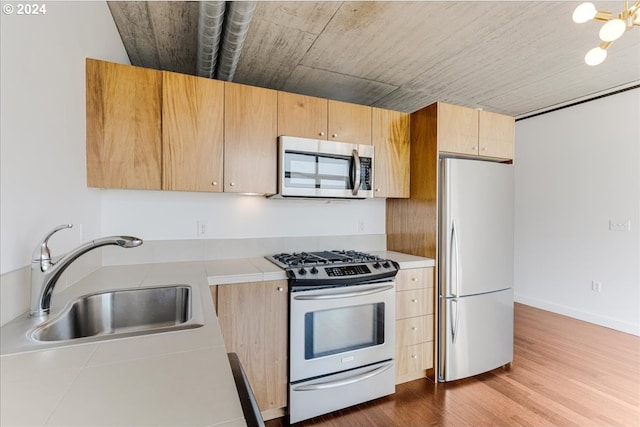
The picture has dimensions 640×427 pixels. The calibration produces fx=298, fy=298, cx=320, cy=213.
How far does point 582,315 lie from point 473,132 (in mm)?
2773

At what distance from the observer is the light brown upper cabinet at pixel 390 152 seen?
2.57 meters

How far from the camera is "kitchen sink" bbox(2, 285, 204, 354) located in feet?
3.29

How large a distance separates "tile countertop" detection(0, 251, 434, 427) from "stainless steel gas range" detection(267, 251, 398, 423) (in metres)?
1.00

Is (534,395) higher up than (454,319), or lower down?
lower down

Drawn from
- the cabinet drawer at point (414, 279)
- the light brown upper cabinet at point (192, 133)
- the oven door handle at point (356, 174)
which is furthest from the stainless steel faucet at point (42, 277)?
the cabinet drawer at point (414, 279)

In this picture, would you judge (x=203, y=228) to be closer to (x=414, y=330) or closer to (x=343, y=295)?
(x=343, y=295)

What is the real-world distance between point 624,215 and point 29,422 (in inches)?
182

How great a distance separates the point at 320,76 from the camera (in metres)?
2.70

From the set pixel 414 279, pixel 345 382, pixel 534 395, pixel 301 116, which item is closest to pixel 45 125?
pixel 301 116

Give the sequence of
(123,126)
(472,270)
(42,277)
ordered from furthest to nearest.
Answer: (472,270) → (123,126) → (42,277)

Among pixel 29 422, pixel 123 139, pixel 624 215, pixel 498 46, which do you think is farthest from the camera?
pixel 624 215

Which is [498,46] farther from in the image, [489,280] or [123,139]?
[123,139]

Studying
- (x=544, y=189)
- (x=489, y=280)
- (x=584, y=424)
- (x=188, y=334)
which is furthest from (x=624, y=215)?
(x=188, y=334)

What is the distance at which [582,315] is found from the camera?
139 inches
